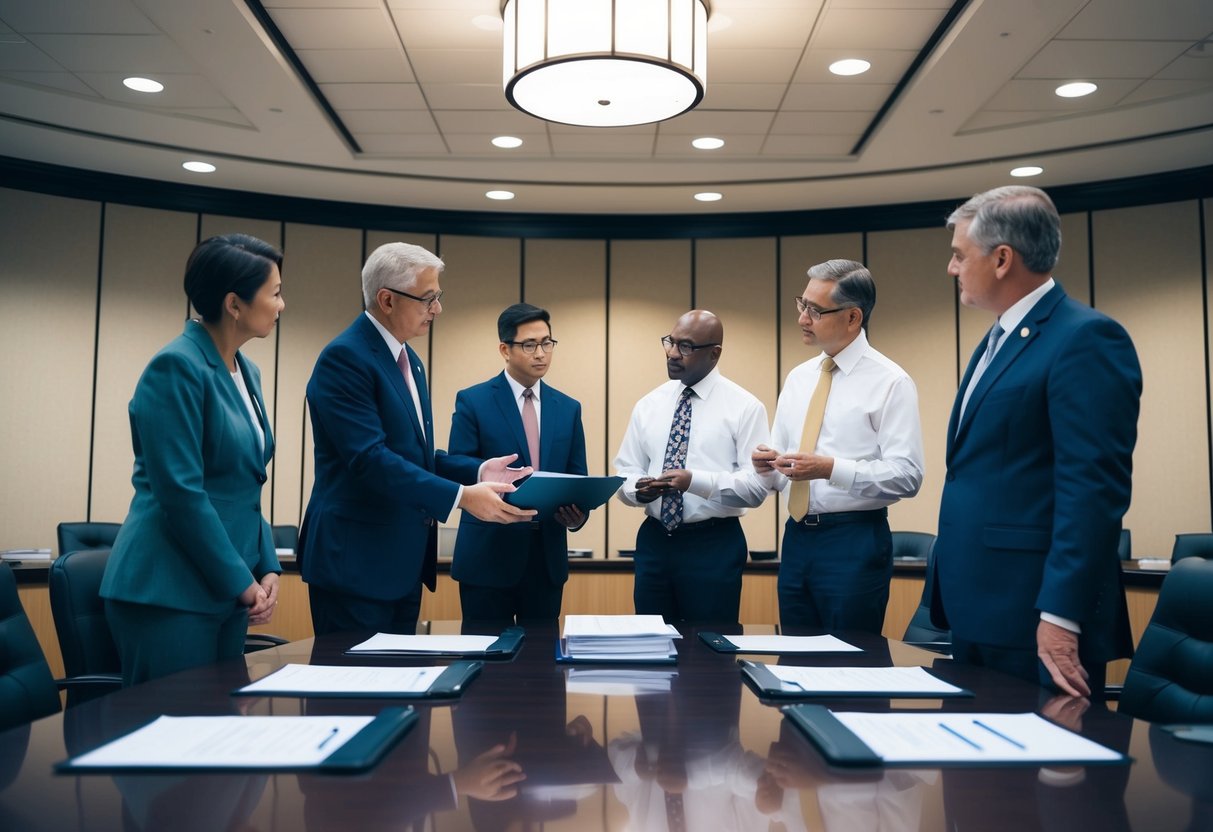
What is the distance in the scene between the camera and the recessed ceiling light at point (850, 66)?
15.8ft

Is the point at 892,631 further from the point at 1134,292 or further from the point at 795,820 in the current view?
the point at 795,820

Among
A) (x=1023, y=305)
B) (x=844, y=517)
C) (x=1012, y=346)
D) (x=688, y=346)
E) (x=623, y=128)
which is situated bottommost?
(x=844, y=517)

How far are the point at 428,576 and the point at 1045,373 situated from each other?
1.82m

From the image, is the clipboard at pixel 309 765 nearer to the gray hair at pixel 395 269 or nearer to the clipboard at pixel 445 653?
the clipboard at pixel 445 653

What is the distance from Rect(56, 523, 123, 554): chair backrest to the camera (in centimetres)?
442

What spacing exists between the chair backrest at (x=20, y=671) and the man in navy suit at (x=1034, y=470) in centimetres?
201

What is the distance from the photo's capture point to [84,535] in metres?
4.48

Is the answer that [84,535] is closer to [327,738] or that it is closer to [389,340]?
[389,340]

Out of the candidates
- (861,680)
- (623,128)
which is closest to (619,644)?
(861,680)

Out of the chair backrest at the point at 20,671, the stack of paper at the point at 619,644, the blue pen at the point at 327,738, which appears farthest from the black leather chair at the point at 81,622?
the blue pen at the point at 327,738

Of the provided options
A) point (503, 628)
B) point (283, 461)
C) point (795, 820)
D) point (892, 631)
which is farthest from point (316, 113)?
point (795, 820)

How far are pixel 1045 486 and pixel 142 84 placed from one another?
5.13 m

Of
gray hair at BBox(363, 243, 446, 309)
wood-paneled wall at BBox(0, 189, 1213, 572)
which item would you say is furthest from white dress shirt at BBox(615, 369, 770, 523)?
wood-paneled wall at BBox(0, 189, 1213, 572)

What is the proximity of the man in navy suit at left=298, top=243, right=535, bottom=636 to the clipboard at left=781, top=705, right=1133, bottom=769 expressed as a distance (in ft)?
4.66
